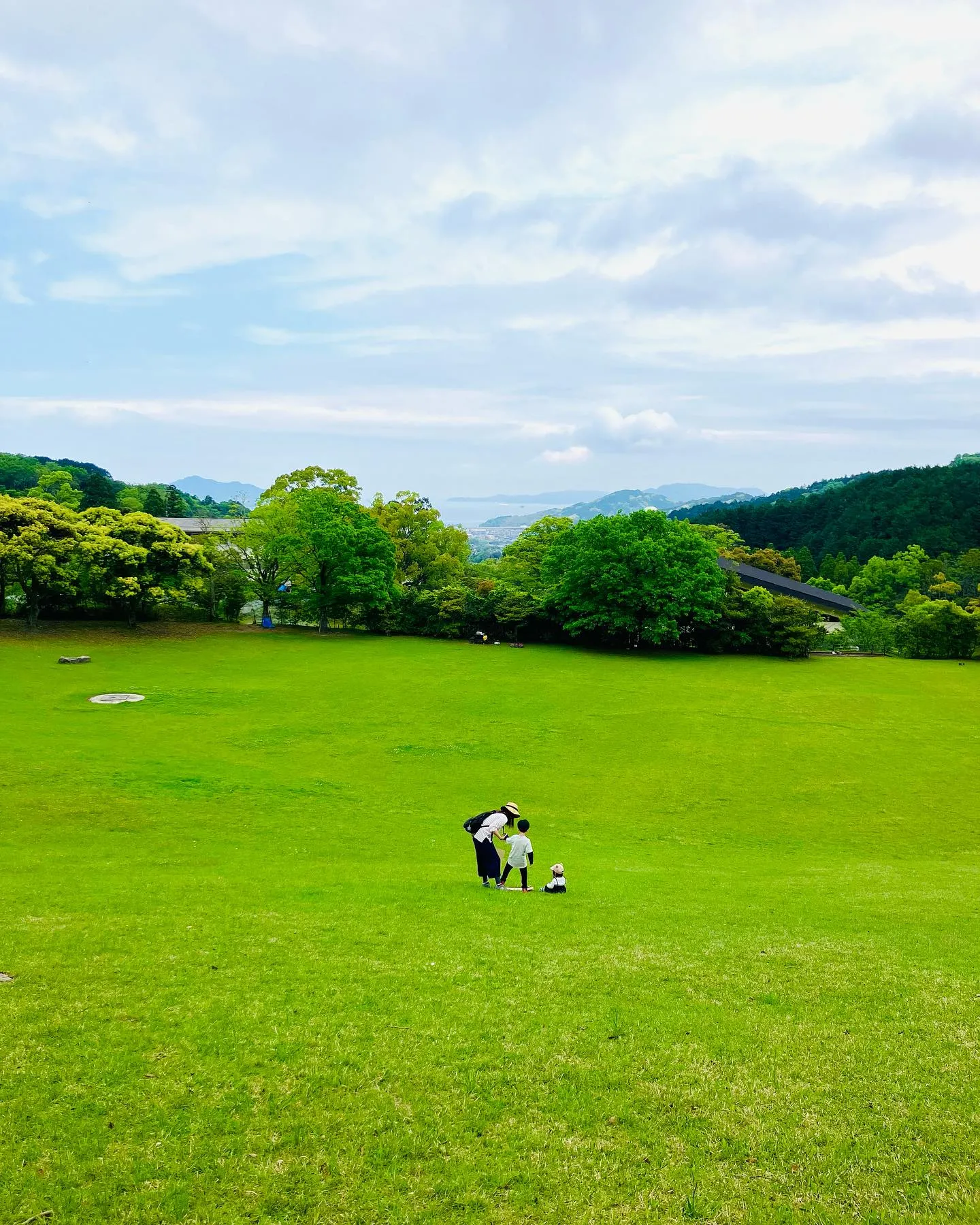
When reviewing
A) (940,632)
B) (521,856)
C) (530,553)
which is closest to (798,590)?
(940,632)

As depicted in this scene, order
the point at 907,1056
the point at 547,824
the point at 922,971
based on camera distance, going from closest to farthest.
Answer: the point at 907,1056
the point at 922,971
the point at 547,824

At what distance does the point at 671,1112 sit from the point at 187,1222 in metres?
4.33

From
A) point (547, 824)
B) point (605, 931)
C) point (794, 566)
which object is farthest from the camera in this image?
point (794, 566)

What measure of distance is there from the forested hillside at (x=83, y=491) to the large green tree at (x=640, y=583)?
120 feet

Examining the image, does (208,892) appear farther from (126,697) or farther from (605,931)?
(126,697)

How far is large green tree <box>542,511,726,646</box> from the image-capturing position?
52.8m

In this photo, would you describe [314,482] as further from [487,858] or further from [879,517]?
[879,517]

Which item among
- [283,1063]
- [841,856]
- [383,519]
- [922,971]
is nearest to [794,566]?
[383,519]

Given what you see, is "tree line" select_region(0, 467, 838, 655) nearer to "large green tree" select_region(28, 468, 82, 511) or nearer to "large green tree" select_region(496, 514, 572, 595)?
"large green tree" select_region(496, 514, 572, 595)

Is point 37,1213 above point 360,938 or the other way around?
above

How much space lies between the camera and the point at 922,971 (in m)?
9.88

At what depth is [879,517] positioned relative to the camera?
119 metres

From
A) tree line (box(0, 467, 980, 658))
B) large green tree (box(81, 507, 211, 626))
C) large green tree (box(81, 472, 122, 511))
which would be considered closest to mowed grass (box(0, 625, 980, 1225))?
large green tree (box(81, 507, 211, 626))

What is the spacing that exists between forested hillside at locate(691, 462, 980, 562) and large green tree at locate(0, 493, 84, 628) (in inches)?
4189
